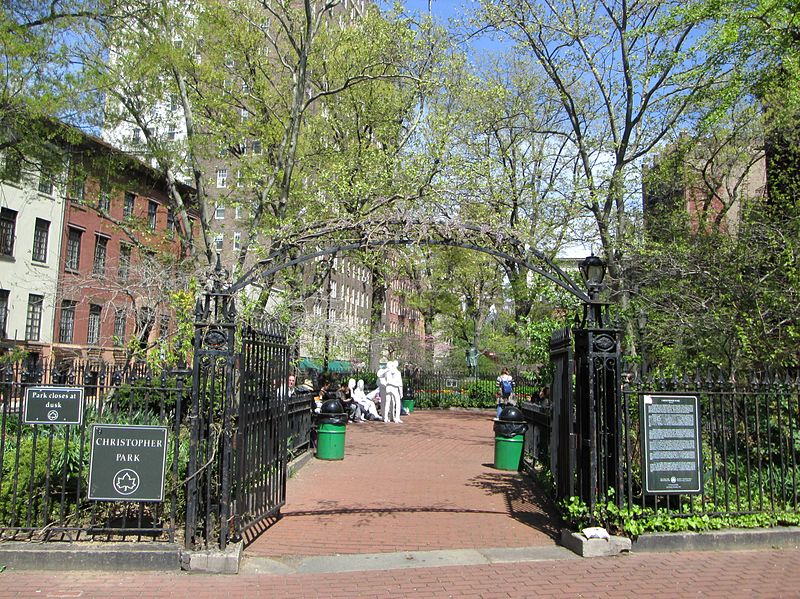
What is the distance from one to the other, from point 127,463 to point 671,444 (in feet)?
17.7

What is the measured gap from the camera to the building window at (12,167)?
1403 cm

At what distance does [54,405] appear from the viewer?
6434 mm

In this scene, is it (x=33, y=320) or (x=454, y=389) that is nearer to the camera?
(x=454, y=389)

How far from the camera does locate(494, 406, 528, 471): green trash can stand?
11867mm

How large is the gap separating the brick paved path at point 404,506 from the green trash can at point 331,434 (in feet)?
0.83

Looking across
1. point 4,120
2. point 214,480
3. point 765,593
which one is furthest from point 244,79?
point 765,593

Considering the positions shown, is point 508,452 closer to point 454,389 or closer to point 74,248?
point 454,389

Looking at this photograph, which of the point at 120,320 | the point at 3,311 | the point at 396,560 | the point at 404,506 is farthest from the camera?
the point at 3,311

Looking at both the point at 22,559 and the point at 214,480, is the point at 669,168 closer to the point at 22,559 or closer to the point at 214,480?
the point at 214,480

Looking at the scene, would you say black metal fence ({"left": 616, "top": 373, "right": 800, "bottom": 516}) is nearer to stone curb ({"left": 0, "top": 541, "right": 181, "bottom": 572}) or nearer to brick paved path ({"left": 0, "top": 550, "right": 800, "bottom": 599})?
brick paved path ({"left": 0, "top": 550, "right": 800, "bottom": 599})

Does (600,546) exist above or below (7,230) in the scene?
below

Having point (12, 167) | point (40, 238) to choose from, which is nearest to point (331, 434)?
point (12, 167)

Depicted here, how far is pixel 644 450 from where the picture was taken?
279 inches

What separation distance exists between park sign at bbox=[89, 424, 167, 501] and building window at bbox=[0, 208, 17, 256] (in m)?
27.3
